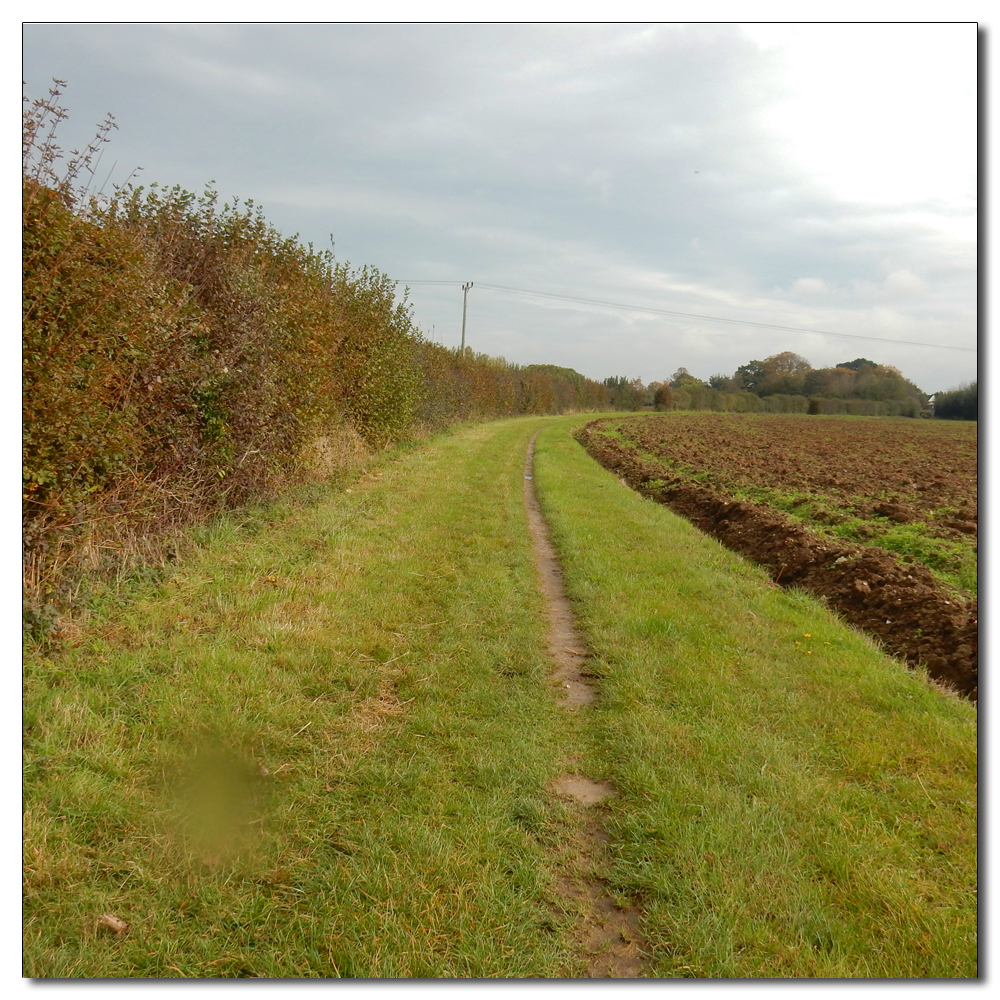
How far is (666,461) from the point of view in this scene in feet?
73.8

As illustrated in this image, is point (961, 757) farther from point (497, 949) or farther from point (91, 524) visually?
point (91, 524)

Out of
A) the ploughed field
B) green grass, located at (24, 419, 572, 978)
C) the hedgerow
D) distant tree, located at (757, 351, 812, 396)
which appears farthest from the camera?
distant tree, located at (757, 351, 812, 396)

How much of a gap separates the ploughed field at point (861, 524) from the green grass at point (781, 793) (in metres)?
0.71

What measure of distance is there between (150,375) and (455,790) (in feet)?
17.9

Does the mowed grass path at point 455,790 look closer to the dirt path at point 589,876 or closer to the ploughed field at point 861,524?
the dirt path at point 589,876

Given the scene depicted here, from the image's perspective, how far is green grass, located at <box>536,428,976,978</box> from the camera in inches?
108

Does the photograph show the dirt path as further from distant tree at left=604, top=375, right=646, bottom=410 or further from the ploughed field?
distant tree at left=604, top=375, right=646, bottom=410

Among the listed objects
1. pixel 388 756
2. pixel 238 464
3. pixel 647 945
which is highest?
pixel 238 464

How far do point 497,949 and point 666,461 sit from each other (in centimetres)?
2088

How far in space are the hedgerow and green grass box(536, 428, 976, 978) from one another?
4389 millimetres

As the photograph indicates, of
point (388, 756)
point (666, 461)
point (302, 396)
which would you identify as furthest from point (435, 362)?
point (388, 756)

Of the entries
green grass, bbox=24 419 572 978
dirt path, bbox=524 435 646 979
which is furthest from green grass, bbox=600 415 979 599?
green grass, bbox=24 419 572 978

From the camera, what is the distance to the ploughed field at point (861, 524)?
6531mm

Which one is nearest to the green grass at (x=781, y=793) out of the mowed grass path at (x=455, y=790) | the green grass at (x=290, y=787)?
the mowed grass path at (x=455, y=790)
